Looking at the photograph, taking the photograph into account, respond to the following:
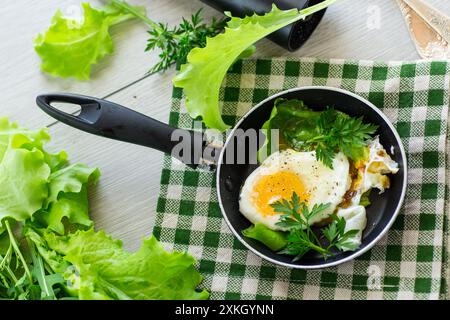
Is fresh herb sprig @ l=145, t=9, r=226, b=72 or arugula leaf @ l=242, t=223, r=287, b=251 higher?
fresh herb sprig @ l=145, t=9, r=226, b=72

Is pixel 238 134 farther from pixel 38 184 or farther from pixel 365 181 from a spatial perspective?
pixel 38 184

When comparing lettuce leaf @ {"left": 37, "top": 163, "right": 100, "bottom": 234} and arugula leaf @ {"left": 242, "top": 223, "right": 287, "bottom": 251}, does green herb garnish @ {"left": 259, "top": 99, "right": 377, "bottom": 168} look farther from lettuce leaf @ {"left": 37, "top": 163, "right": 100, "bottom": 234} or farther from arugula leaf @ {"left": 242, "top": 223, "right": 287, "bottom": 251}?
lettuce leaf @ {"left": 37, "top": 163, "right": 100, "bottom": 234}

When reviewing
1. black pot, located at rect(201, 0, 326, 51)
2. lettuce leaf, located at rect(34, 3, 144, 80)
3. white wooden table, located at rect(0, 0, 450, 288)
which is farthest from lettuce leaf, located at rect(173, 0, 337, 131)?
lettuce leaf, located at rect(34, 3, 144, 80)

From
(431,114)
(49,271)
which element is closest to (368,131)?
(431,114)

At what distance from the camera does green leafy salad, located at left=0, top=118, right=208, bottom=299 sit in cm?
134

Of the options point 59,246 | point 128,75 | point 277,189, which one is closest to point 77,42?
point 128,75

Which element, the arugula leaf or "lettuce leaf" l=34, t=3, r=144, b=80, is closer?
the arugula leaf

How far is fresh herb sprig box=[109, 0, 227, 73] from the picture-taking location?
145 centimetres

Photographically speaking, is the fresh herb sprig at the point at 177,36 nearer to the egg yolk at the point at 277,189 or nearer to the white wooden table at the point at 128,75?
the white wooden table at the point at 128,75

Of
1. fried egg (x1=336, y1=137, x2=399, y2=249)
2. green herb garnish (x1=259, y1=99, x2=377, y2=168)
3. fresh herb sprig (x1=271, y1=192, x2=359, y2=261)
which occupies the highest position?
green herb garnish (x1=259, y1=99, x2=377, y2=168)

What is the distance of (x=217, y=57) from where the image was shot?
1.35 metres

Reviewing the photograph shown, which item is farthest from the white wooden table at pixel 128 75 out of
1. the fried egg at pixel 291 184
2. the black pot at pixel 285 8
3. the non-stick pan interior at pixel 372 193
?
the fried egg at pixel 291 184

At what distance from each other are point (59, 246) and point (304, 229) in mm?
498

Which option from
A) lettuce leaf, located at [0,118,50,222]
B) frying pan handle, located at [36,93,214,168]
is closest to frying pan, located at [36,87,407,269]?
frying pan handle, located at [36,93,214,168]
